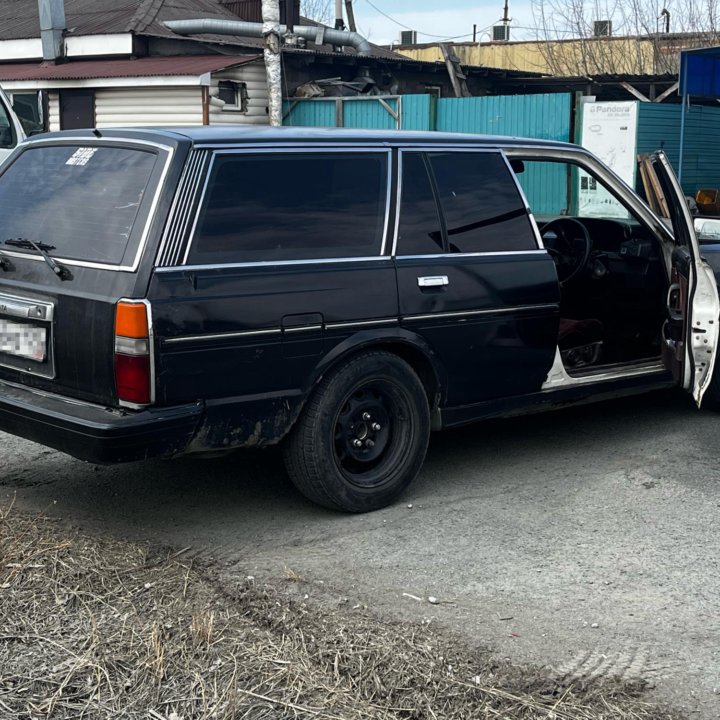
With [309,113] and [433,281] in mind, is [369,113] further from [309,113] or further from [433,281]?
[433,281]

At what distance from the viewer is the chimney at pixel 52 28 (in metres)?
24.9

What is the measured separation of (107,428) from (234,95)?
777 inches

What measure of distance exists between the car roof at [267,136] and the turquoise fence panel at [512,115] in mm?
13301

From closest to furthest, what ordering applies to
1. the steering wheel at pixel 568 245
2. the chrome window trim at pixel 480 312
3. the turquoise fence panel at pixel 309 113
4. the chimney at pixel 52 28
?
1. the chrome window trim at pixel 480 312
2. the steering wheel at pixel 568 245
3. the turquoise fence panel at pixel 309 113
4. the chimney at pixel 52 28

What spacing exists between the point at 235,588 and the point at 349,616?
494 mm

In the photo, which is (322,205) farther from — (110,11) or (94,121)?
(110,11)

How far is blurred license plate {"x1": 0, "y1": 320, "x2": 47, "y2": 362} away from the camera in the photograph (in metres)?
4.65

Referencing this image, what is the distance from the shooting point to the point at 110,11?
2661cm

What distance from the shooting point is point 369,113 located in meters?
21.2

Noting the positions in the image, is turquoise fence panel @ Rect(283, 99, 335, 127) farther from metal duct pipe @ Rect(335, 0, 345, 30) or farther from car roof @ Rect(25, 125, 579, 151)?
car roof @ Rect(25, 125, 579, 151)

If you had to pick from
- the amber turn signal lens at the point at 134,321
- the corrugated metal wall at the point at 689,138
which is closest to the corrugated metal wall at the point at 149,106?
the corrugated metal wall at the point at 689,138

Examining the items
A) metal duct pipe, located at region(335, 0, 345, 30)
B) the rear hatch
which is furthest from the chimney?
the rear hatch

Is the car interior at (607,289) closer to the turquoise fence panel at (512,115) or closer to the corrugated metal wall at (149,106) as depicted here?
the turquoise fence panel at (512,115)

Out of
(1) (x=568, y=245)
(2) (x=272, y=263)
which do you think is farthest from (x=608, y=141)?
(2) (x=272, y=263)
